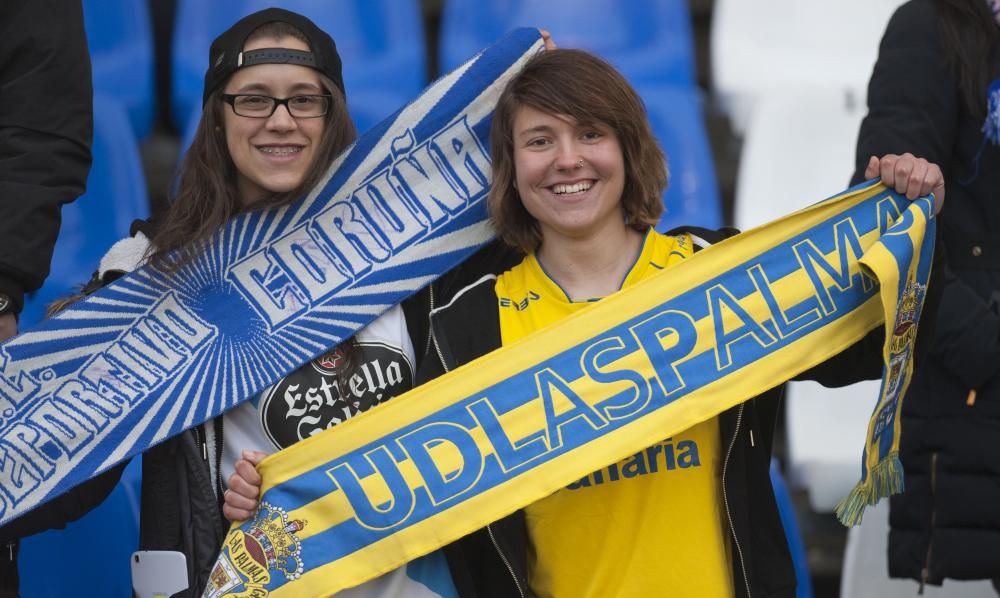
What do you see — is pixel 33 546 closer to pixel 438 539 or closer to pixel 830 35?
pixel 438 539

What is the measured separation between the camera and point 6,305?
7.72ft

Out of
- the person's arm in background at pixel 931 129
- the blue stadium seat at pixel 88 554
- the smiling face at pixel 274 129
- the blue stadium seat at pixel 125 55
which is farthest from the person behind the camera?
the blue stadium seat at pixel 125 55

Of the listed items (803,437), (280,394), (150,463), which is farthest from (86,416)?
(803,437)

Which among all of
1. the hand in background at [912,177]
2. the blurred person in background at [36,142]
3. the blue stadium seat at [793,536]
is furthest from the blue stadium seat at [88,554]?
the hand in background at [912,177]

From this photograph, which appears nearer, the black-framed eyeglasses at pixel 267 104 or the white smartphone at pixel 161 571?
the white smartphone at pixel 161 571

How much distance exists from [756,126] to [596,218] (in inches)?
85.3

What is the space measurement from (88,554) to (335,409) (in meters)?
0.99

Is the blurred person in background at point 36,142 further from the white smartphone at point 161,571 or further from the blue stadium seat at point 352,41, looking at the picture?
the blue stadium seat at point 352,41

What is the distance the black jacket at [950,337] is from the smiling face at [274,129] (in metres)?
1.05

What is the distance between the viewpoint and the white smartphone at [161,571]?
7.68ft

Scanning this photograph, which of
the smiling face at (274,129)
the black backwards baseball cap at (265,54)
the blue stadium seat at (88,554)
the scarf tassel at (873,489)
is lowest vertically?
the blue stadium seat at (88,554)

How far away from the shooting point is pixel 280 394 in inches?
95.1

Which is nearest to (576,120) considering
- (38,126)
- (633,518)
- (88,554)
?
(633,518)

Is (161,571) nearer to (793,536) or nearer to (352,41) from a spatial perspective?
(793,536)
